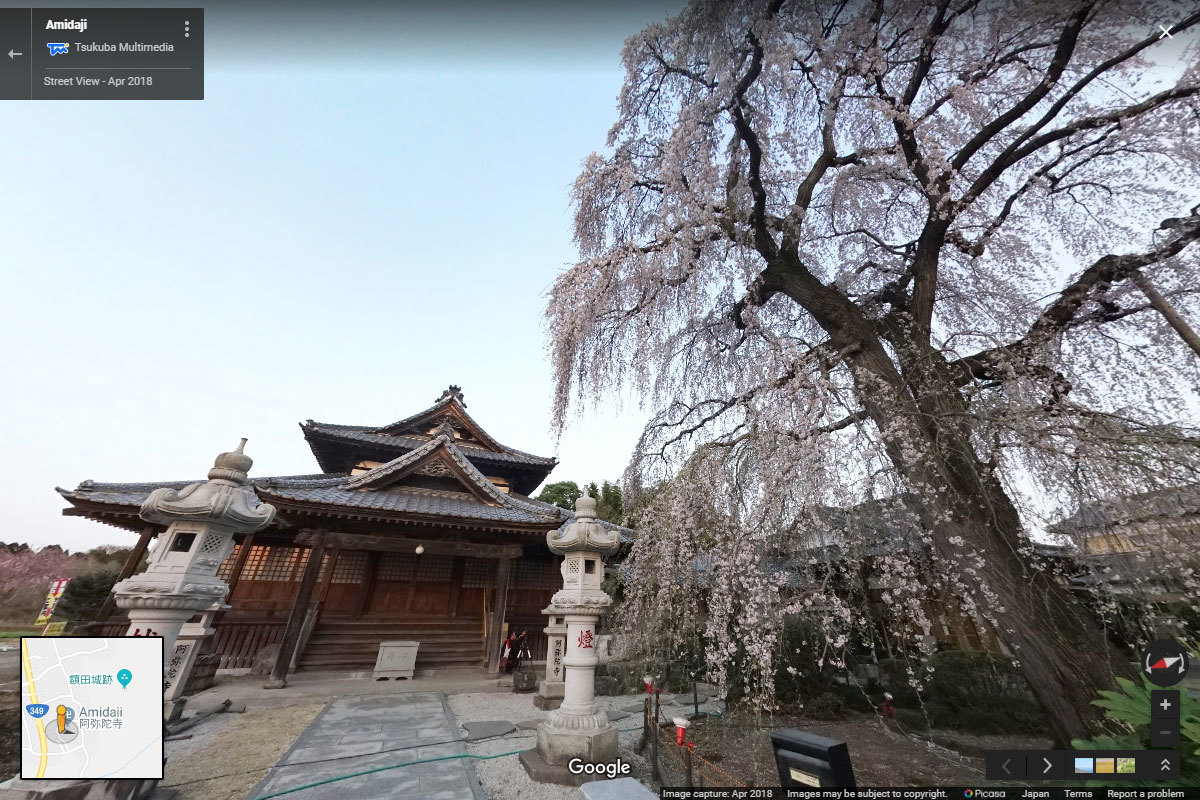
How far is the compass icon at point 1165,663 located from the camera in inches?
90.7

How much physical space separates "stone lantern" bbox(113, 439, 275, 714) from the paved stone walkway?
5.13 feet

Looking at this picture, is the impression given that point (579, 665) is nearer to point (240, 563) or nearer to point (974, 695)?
point (974, 695)

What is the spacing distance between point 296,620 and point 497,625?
4.32 metres

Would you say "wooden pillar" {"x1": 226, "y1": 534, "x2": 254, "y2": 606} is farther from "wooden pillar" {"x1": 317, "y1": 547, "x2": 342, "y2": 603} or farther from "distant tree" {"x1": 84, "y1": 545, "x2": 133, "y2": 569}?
"distant tree" {"x1": 84, "y1": 545, "x2": 133, "y2": 569}

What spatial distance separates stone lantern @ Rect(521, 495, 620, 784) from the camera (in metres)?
4.95

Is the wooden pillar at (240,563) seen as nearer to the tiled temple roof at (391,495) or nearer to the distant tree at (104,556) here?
the tiled temple roof at (391,495)

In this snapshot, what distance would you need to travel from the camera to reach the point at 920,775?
19.9 ft

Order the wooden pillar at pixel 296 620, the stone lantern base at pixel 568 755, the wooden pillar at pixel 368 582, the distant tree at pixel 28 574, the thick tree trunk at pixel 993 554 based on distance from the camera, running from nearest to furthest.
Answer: the thick tree trunk at pixel 993 554, the stone lantern base at pixel 568 755, the wooden pillar at pixel 296 620, the wooden pillar at pixel 368 582, the distant tree at pixel 28 574

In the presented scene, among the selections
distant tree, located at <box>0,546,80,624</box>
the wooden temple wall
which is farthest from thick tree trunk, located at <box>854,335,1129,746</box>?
distant tree, located at <box>0,546,80,624</box>

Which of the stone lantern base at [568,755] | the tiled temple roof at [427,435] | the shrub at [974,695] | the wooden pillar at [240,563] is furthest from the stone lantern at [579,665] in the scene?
the tiled temple roof at [427,435]

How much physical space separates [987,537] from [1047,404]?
117cm

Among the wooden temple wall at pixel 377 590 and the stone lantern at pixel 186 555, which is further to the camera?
the wooden temple wall at pixel 377 590

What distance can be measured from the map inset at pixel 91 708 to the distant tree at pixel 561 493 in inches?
1288

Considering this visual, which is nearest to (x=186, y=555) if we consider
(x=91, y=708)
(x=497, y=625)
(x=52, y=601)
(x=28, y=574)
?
(x=91, y=708)
